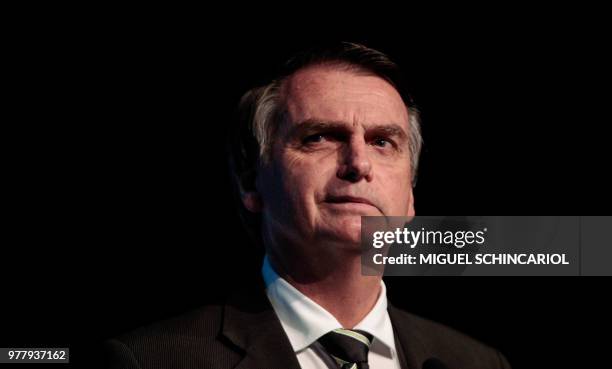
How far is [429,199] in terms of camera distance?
3.24 meters

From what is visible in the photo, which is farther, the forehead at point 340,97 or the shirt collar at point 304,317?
the forehead at point 340,97

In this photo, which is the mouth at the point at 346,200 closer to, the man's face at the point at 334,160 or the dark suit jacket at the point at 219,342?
the man's face at the point at 334,160

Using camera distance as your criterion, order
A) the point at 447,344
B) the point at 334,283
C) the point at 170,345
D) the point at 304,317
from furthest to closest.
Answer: the point at 447,344 → the point at 334,283 → the point at 304,317 → the point at 170,345

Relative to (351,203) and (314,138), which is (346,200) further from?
(314,138)

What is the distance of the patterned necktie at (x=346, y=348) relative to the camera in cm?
231

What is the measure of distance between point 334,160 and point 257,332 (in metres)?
0.65

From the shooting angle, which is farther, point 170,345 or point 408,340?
point 408,340

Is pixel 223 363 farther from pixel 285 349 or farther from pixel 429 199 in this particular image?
pixel 429 199

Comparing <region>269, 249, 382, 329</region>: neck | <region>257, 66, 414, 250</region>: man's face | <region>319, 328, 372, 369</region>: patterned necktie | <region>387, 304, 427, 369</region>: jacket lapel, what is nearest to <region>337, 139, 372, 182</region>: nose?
<region>257, 66, 414, 250</region>: man's face

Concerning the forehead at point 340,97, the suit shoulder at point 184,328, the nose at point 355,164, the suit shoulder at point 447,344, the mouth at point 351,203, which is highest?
the forehead at point 340,97

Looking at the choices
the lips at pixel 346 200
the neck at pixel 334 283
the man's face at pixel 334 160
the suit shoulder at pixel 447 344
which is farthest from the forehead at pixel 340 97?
the suit shoulder at pixel 447 344

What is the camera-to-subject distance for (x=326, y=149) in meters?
2.46

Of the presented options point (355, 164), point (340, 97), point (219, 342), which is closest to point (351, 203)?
point (355, 164)

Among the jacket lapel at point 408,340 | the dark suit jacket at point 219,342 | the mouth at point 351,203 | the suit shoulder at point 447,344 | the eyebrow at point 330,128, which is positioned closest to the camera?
the dark suit jacket at point 219,342
